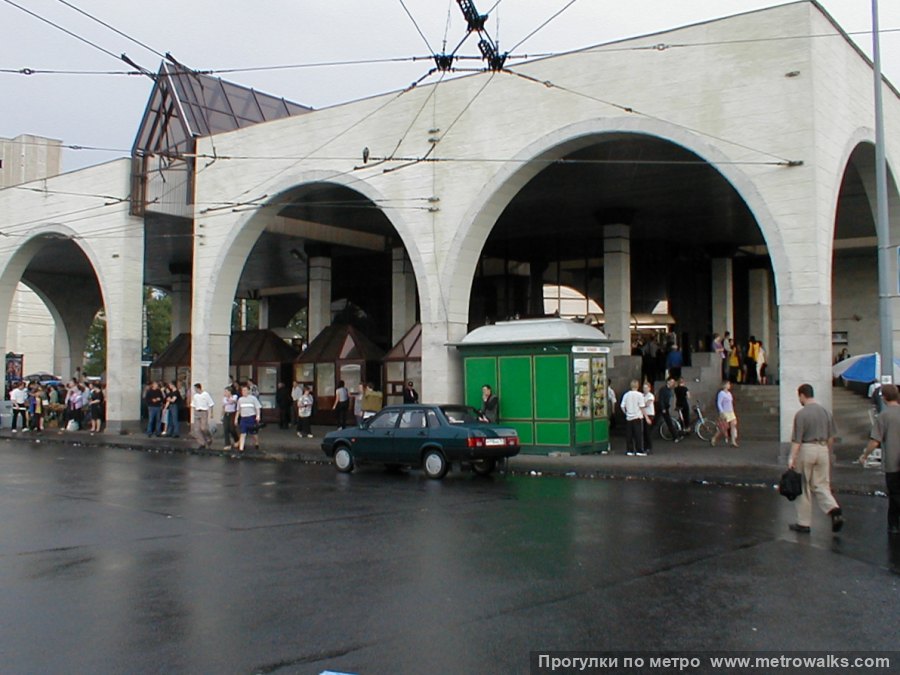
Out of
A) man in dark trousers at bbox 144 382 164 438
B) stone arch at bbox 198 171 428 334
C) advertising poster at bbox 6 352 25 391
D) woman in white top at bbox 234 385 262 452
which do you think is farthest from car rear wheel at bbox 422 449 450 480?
advertising poster at bbox 6 352 25 391

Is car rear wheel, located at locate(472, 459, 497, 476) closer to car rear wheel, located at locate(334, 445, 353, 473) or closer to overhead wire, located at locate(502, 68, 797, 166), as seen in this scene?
car rear wheel, located at locate(334, 445, 353, 473)

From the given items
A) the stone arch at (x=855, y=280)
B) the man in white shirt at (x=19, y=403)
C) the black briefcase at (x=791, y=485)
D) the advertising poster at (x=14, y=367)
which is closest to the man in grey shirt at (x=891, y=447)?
the black briefcase at (x=791, y=485)

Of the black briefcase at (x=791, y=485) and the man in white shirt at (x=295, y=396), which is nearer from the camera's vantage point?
the black briefcase at (x=791, y=485)

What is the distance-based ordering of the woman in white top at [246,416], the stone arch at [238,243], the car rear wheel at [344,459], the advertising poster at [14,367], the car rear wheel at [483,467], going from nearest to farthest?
the car rear wheel at [483,467], the car rear wheel at [344,459], the woman in white top at [246,416], the stone arch at [238,243], the advertising poster at [14,367]

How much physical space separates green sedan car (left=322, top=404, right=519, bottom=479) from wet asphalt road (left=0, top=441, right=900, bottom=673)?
1908 millimetres

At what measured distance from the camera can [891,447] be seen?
9625mm

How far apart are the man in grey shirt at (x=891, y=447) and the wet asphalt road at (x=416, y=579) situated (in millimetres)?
371

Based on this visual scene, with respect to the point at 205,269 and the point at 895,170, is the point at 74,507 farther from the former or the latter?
the point at 895,170

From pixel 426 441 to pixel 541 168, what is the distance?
27.4 feet

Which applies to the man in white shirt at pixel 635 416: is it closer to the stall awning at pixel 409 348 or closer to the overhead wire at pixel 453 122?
the overhead wire at pixel 453 122

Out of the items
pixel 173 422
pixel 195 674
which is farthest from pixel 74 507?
pixel 173 422

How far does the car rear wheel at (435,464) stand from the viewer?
15.3 meters

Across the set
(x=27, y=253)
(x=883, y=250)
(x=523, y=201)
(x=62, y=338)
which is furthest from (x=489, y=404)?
(x=62, y=338)

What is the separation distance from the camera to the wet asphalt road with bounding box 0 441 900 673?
5.61 metres
